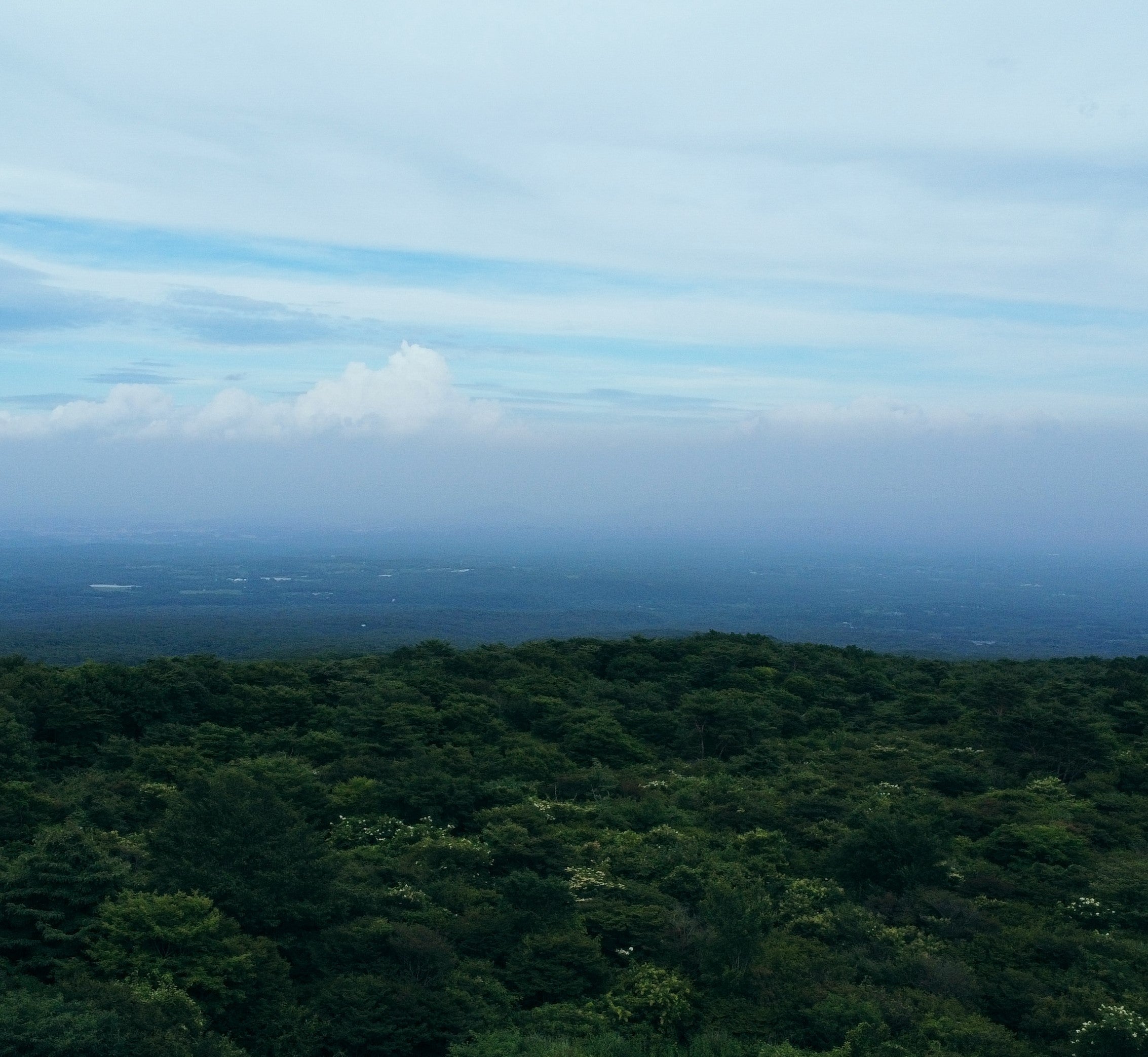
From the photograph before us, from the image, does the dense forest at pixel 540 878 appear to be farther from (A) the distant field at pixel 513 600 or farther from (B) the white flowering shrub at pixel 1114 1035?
(A) the distant field at pixel 513 600

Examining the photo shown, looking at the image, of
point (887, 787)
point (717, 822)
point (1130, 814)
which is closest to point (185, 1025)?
point (717, 822)

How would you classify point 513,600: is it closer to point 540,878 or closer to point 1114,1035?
point 540,878

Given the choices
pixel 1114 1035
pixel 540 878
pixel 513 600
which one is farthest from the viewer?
pixel 513 600

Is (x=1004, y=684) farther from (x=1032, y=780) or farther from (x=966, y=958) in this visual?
Result: (x=966, y=958)

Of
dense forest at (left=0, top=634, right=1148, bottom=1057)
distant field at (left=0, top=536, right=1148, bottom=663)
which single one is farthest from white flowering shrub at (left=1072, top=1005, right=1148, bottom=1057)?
distant field at (left=0, top=536, right=1148, bottom=663)

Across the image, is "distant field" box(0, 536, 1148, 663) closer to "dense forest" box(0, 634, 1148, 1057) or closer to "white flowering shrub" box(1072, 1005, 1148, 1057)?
"dense forest" box(0, 634, 1148, 1057)

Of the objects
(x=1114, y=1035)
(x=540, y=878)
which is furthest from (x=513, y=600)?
(x=1114, y=1035)
